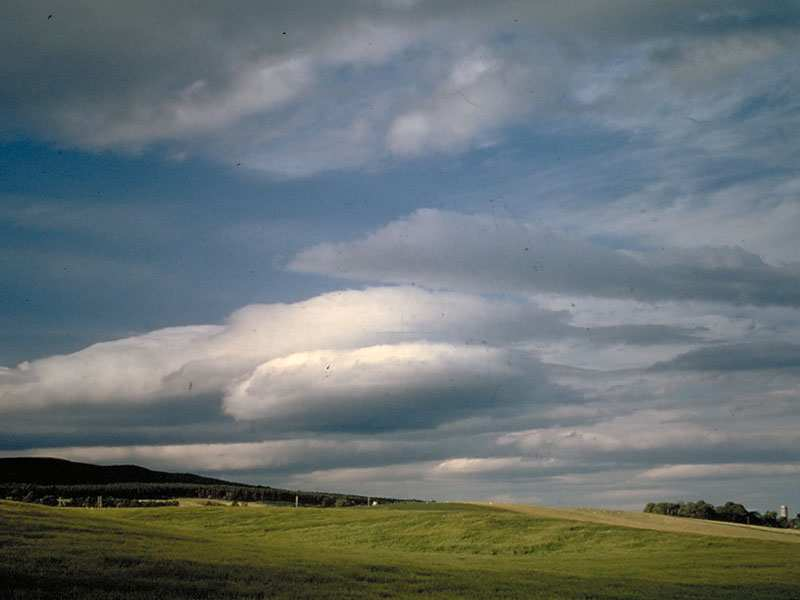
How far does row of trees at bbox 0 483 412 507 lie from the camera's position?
5999 inches

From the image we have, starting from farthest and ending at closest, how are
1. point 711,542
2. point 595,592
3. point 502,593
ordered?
point 711,542 < point 595,592 < point 502,593

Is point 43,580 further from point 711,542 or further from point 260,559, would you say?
point 711,542

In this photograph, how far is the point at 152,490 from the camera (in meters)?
186

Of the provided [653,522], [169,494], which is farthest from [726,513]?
[169,494]

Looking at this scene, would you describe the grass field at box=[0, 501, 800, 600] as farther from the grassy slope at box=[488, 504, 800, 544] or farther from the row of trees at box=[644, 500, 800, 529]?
the row of trees at box=[644, 500, 800, 529]

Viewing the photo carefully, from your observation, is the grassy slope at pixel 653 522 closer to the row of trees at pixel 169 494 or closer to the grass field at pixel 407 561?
the grass field at pixel 407 561

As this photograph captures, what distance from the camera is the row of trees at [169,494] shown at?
152 metres

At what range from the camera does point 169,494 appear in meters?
180

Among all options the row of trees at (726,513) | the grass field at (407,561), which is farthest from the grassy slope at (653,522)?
the row of trees at (726,513)

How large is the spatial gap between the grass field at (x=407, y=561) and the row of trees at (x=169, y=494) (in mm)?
70669

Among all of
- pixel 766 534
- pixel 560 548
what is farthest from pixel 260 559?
pixel 766 534

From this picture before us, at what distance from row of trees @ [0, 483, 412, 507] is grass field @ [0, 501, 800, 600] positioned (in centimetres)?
7067

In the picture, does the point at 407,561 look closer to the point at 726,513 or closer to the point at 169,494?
the point at 726,513

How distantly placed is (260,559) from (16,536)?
10.1 metres
